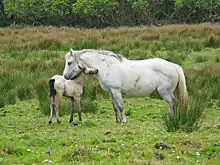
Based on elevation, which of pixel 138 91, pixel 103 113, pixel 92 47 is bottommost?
pixel 92 47

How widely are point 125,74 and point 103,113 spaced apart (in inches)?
69.9

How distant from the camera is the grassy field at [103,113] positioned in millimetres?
6336

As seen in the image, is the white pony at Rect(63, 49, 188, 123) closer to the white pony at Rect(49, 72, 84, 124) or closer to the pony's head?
the pony's head

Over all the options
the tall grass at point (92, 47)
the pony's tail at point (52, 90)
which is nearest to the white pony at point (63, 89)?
the pony's tail at point (52, 90)

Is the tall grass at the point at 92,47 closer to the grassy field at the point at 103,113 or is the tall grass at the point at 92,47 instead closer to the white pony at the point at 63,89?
the grassy field at the point at 103,113

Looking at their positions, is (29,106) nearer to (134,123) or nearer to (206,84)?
(134,123)

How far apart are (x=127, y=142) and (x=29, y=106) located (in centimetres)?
498

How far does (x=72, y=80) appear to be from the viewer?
31.3 feet

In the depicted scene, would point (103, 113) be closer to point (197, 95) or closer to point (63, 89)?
point (63, 89)

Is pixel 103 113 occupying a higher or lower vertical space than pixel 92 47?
higher

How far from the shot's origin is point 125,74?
9.34m

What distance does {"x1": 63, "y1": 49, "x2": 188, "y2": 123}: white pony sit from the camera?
9.32 m

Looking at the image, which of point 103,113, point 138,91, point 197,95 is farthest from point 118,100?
point 197,95

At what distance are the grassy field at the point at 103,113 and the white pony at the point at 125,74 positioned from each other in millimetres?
584
